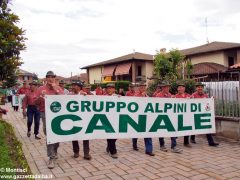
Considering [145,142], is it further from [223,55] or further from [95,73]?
[95,73]

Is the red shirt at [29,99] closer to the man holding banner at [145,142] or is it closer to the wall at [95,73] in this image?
the man holding banner at [145,142]

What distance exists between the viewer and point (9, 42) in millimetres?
9656

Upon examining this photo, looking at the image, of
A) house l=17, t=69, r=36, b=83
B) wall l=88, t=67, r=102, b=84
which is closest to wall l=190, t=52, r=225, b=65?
house l=17, t=69, r=36, b=83

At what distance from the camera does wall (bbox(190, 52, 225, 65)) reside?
3167cm

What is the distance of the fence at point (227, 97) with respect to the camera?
8836mm

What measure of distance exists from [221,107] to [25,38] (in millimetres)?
7302

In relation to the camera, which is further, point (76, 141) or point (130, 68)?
point (130, 68)

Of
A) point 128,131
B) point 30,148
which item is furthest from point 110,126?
point 30,148

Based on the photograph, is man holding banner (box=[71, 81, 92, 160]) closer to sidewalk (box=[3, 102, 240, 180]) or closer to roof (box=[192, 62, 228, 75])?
sidewalk (box=[3, 102, 240, 180])

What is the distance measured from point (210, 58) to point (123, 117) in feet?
92.3

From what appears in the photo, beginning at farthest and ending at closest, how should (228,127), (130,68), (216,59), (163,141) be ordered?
(130,68), (216,59), (228,127), (163,141)

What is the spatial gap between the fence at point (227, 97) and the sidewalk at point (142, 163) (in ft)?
3.78

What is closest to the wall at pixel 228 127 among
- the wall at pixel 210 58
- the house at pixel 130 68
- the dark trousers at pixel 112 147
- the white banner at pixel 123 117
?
the white banner at pixel 123 117

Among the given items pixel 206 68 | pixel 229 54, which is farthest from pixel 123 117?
pixel 229 54
